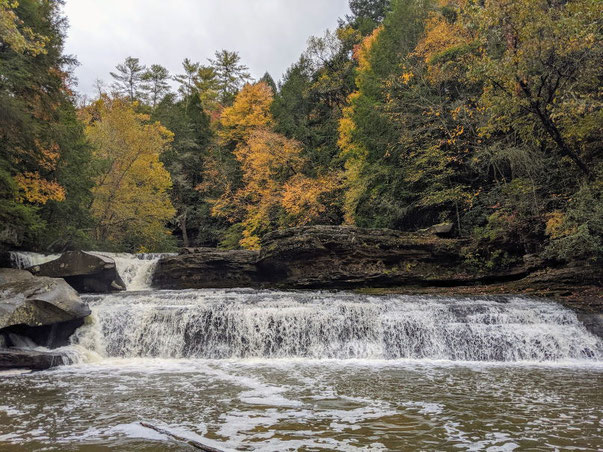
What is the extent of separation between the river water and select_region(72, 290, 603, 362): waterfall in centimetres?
3

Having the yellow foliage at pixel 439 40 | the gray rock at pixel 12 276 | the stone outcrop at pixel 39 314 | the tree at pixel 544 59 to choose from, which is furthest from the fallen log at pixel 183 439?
the yellow foliage at pixel 439 40

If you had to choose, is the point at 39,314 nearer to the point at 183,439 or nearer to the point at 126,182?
the point at 183,439

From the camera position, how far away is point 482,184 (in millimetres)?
19547

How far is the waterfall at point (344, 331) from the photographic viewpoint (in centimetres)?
1065

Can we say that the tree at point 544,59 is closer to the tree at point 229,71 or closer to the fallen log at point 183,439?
the fallen log at point 183,439

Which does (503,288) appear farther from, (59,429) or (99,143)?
(99,143)

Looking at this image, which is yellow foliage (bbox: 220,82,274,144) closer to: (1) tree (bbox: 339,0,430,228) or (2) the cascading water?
(1) tree (bbox: 339,0,430,228)

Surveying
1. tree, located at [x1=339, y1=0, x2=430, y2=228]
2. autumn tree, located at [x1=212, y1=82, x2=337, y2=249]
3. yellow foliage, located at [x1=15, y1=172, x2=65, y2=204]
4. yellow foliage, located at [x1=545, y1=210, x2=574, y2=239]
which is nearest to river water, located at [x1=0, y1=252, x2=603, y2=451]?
yellow foliage, located at [x1=545, y1=210, x2=574, y2=239]

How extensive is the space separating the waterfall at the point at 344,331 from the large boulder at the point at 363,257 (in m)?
4.01

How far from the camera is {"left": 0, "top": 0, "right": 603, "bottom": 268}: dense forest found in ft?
42.5

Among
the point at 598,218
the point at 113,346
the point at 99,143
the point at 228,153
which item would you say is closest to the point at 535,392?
the point at 598,218

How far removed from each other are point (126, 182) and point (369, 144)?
1558cm

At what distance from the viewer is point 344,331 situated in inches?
448

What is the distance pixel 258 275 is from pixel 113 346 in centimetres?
A: 855
